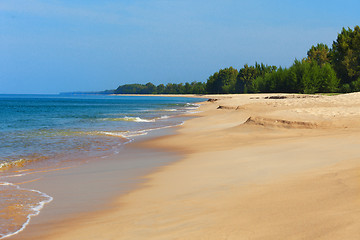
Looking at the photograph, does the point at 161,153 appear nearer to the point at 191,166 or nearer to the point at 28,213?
the point at 191,166

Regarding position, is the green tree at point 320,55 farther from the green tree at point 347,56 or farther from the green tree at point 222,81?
the green tree at point 222,81

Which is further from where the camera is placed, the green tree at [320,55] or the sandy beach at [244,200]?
the green tree at [320,55]

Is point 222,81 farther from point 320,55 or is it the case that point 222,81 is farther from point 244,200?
point 244,200

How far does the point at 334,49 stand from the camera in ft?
271

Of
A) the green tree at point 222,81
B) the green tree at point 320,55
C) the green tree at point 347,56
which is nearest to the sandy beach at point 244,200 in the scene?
the green tree at point 347,56

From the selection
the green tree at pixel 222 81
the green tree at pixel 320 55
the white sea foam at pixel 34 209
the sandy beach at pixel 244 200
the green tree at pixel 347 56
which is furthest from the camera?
the green tree at pixel 222 81

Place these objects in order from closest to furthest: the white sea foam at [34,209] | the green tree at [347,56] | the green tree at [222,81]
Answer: the white sea foam at [34,209], the green tree at [347,56], the green tree at [222,81]

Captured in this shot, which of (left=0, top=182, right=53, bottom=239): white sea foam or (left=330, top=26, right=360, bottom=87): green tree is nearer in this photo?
(left=0, top=182, right=53, bottom=239): white sea foam

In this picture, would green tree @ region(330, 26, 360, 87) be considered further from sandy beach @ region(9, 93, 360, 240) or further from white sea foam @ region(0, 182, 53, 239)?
white sea foam @ region(0, 182, 53, 239)

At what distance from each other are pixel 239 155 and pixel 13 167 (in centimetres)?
677

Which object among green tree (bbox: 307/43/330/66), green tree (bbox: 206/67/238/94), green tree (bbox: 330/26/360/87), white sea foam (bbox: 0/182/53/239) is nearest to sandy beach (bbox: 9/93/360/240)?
white sea foam (bbox: 0/182/53/239)

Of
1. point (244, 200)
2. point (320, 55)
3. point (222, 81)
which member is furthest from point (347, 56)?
point (222, 81)

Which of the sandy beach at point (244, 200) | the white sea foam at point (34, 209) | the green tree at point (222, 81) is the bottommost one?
the white sea foam at point (34, 209)

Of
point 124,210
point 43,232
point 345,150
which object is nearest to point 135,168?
point 124,210
